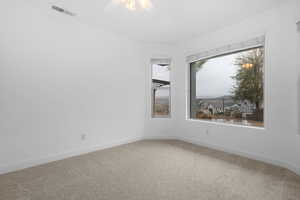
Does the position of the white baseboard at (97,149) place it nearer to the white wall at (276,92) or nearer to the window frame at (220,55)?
the white wall at (276,92)

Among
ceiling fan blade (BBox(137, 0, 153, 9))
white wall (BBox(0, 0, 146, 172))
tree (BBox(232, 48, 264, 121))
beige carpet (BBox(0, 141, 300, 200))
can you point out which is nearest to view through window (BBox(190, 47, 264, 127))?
tree (BBox(232, 48, 264, 121))

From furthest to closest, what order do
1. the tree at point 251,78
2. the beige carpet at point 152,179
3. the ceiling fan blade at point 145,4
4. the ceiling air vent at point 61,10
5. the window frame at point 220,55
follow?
the tree at point 251,78, the window frame at point 220,55, the ceiling air vent at point 61,10, the ceiling fan blade at point 145,4, the beige carpet at point 152,179

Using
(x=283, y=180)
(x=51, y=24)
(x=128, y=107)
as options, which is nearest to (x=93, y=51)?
(x=51, y=24)

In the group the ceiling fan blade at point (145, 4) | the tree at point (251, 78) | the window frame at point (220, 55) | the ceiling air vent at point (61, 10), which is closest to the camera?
the ceiling fan blade at point (145, 4)

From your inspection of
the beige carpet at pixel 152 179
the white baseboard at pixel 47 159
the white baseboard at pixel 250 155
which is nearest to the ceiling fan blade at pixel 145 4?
the beige carpet at pixel 152 179

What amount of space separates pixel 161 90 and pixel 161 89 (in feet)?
0.09

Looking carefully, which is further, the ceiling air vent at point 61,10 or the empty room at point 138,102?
the ceiling air vent at point 61,10

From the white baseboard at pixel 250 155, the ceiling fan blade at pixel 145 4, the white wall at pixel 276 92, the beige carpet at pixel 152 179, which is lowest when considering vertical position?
the beige carpet at pixel 152 179

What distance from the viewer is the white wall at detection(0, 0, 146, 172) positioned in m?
2.28

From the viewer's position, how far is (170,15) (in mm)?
2828

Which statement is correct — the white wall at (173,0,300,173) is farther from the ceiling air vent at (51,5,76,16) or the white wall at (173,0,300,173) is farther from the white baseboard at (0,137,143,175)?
the ceiling air vent at (51,5,76,16)

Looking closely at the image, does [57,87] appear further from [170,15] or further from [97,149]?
[170,15]

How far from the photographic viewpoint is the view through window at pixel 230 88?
296 centimetres

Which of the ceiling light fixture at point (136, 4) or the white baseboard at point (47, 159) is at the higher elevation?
the ceiling light fixture at point (136, 4)
